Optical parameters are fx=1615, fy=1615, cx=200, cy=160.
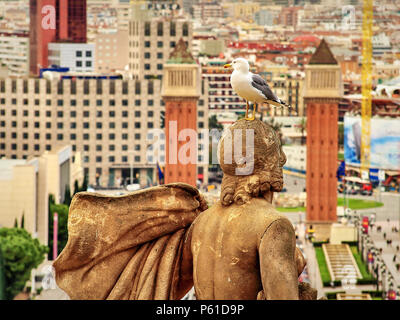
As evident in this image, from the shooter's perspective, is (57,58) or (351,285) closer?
(351,285)

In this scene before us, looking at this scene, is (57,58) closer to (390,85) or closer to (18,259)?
(390,85)

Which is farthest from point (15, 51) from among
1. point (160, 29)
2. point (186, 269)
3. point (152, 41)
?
point (186, 269)

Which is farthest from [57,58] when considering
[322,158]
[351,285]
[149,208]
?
[149,208]

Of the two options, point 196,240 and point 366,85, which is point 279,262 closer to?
point 196,240

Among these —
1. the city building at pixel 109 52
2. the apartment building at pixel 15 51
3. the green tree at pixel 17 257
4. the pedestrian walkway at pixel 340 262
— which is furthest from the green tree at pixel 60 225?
the city building at pixel 109 52

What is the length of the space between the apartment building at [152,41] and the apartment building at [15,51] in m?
14.5

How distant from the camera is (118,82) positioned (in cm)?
11306

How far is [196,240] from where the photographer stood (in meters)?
9.46

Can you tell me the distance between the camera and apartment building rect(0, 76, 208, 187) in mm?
112375

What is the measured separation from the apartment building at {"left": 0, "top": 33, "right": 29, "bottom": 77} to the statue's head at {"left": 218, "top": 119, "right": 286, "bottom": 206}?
436 feet

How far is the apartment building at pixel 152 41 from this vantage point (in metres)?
124

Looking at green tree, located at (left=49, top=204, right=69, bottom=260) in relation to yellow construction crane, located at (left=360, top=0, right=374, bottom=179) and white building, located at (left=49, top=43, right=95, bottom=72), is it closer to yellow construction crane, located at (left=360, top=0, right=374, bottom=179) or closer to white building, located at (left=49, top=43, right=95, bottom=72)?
yellow construction crane, located at (left=360, top=0, right=374, bottom=179)

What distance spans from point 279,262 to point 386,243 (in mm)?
78073
